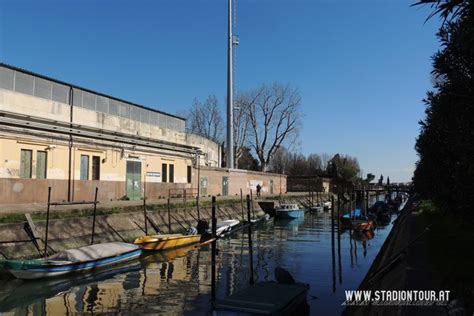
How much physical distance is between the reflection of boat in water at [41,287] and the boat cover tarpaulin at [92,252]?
1.96ft

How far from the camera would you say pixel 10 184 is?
23484mm

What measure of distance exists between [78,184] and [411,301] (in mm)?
24111

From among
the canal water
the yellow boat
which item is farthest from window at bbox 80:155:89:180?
the canal water

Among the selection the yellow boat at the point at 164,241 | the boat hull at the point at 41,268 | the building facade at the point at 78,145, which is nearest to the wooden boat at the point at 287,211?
the building facade at the point at 78,145

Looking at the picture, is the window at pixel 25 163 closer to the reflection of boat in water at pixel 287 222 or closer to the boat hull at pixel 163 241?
the boat hull at pixel 163 241

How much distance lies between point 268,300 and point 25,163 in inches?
765

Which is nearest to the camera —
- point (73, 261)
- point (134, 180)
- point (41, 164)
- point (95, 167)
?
point (73, 261)

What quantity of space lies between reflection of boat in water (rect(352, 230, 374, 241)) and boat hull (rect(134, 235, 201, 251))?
13033 millimetres

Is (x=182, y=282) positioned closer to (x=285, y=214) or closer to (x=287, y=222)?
(x=287, y=222)

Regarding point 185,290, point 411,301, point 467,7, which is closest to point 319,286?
point 185,290

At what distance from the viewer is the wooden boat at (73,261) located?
15250 millimetres

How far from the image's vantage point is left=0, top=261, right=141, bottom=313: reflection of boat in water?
13.3m

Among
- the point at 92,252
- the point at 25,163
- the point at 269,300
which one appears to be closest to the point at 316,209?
the point at 25,163

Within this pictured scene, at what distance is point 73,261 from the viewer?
1645 centimetres
